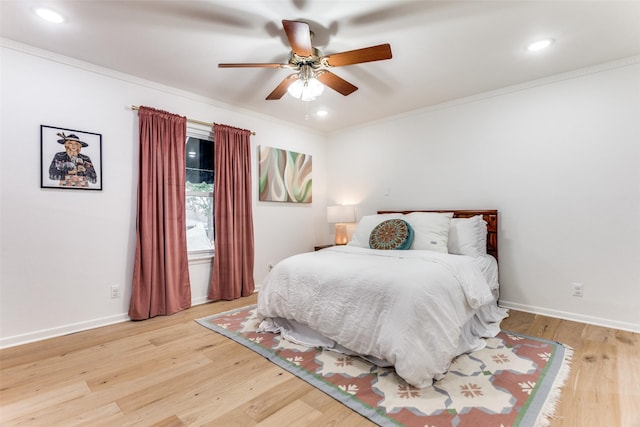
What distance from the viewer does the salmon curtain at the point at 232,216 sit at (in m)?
3.63

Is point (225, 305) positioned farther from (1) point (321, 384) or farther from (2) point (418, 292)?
(2) point (418, 292)

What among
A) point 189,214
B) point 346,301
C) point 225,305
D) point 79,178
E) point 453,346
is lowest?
point 225,305

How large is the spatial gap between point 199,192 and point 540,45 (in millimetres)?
3640

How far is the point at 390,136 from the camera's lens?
4312 millimetres

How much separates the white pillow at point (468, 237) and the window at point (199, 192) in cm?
278

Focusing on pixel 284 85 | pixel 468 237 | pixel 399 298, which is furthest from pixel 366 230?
pixel 284 85

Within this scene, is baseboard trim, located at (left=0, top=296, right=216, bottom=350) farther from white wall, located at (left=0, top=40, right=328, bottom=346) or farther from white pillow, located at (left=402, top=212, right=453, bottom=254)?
white pillow, located at (left=402, top=212, right=453, bottom=254)

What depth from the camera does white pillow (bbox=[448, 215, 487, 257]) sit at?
310 cm

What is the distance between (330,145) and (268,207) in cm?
161

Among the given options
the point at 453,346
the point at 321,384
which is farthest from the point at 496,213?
the point at 321,384

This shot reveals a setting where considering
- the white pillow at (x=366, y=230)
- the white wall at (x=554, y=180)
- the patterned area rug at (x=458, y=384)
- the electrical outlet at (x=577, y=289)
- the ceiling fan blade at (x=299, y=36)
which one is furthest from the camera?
the white pillow at (x=366, y=230)

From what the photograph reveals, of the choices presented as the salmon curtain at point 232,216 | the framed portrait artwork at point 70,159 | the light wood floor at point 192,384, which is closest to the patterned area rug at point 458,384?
the light wood floor at point 192,384

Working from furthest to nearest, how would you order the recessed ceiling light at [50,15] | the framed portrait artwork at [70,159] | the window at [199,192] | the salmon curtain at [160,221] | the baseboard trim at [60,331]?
the window at [199,192] < the salmon curtain at [160,221] < the framed portrait artwork at [70,159] < the baseboard trim at [60,331] < the recessed ceiling light at [50,15]

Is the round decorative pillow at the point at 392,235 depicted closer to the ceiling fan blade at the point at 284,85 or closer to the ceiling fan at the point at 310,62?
the ceiling fan at the point at 310,62
